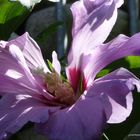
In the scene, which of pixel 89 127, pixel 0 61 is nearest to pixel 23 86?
pixel 0 61

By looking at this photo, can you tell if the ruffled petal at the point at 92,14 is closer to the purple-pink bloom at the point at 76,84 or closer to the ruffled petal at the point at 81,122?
the purple-pink bloom at the point at 76,84

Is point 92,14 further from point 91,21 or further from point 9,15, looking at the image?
point 9,15

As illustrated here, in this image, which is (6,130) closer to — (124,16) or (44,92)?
(44,92)

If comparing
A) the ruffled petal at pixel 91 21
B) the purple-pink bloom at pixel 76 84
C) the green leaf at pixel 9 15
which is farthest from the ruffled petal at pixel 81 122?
the green leaf at pixel 9 15

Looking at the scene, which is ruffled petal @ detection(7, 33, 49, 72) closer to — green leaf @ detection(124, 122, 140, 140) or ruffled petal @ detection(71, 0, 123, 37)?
ruffled petal @ detection(71, 0, 123, 37)

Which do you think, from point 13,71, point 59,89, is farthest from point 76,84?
point 13,71

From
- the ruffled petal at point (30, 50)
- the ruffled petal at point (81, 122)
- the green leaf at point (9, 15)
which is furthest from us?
the green leaf at point (9, 15)
